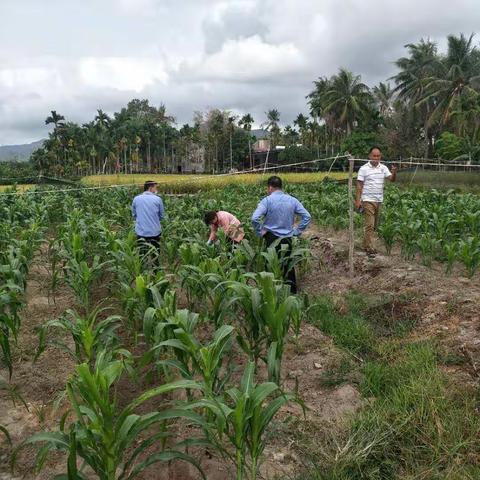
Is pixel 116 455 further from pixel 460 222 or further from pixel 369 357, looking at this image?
pixel 460 222

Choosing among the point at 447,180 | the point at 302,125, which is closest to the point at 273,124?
the point at 302,125

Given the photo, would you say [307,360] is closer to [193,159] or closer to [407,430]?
[407,430]

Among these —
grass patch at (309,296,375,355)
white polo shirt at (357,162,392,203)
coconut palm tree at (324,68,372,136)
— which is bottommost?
grass patch at (309,296,375,355)

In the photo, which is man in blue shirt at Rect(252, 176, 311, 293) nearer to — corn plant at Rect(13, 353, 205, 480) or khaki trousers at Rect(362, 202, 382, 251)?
khaki trousers at Rect(362, 202, 382, 251)

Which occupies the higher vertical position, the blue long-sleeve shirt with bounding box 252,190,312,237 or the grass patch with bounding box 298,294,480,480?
the blue long-sleeve shirt with bounding box 252,190,312,237

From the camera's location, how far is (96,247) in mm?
6473

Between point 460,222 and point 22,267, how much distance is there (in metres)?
5.68

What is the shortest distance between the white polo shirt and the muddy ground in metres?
0.84

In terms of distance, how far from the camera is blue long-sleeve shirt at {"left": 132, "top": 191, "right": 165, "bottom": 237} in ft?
21.2

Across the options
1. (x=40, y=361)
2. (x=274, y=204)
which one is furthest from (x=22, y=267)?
(x=274, y=204)

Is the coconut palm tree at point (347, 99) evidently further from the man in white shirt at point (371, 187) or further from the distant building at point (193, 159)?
the man in white shirt at point (371, 187)

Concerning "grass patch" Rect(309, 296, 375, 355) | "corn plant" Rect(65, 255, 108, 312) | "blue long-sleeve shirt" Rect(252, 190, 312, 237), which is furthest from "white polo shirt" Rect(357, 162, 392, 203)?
"corn plant" Rect(65, 255, 108, 312)

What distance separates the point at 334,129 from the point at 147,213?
41646 mm

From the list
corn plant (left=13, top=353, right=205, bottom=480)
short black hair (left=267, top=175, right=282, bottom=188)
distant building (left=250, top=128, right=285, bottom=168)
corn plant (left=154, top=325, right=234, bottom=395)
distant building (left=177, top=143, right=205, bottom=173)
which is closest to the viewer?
corn plant (left=13, top=353, right=205, bottom=480)
